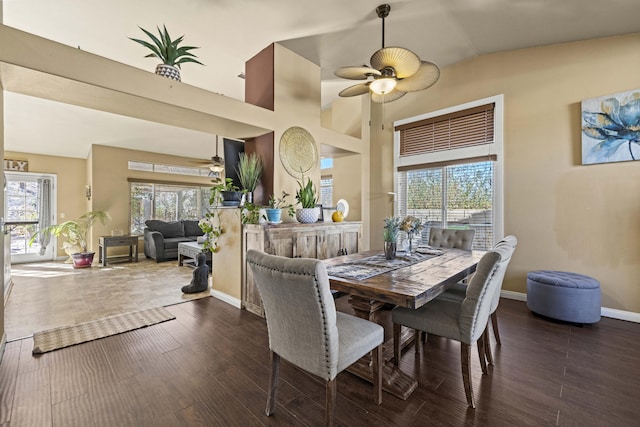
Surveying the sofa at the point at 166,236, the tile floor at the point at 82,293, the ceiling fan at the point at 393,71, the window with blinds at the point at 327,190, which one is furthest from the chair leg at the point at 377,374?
the sofa at the point at 166,236

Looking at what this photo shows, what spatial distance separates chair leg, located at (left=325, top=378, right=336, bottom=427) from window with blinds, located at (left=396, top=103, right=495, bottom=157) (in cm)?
391

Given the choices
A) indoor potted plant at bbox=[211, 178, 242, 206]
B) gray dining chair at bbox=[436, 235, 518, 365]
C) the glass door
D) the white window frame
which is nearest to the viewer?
gray dining chair at bbox=[436, 235, 518, 365]

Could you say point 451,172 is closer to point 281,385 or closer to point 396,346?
point 396,346

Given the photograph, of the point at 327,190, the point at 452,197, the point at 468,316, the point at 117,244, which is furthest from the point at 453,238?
the point at 117,244

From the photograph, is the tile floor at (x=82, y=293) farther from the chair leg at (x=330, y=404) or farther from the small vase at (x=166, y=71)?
the chair leg at (x=330, y=404)

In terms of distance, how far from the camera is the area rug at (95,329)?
241cm

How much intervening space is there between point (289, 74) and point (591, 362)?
14.3ft

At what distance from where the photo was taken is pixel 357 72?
252 centimetres

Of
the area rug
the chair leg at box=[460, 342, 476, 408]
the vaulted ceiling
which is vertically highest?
the vaulted ceiling

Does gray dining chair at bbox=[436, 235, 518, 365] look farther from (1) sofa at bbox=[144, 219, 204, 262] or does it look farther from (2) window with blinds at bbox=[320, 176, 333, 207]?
(1) sofa at bbox=[144, 219, 204, 262]

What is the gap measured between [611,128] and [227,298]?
197 inches

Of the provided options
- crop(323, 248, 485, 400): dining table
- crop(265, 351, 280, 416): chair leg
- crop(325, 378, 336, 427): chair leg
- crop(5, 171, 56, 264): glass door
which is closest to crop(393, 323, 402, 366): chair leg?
crop(323, 248, 485, 400): dining table

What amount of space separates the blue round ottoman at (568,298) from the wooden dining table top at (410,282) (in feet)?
4.28

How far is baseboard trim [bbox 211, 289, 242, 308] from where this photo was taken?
3.35m
